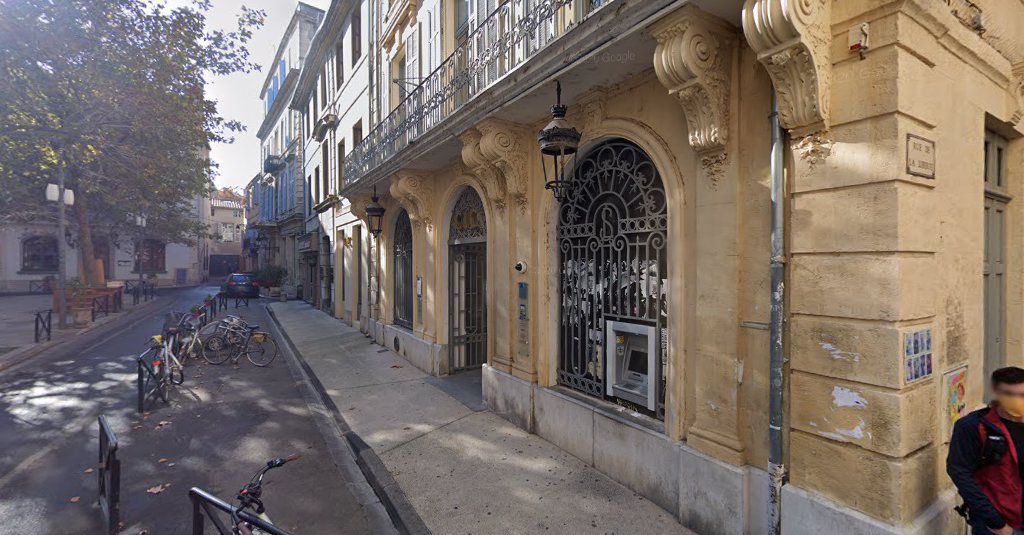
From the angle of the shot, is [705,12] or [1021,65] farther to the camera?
[1021,65]

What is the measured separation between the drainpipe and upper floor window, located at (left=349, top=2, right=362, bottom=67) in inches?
590

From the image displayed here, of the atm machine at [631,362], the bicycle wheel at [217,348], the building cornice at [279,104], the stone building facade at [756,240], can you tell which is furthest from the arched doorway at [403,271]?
the building cornice at [279,104]

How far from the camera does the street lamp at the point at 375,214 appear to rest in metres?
11.0

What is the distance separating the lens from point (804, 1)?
281 cm

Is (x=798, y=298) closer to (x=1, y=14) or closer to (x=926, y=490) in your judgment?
(x=926, y=490)

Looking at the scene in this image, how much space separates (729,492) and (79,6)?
62.9 feet

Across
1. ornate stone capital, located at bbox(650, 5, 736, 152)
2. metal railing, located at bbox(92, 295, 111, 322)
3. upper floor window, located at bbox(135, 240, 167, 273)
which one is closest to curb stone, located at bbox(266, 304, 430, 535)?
ornate stone capital, located at bbox(650, 5, 736, 152)

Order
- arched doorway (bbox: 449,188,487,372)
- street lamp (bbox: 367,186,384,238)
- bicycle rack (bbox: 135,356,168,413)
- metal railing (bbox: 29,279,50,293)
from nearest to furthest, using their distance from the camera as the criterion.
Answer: bicycle rack (bbox: 135,356,168,413) < arched doorway (bbox: 449,188,487,372) < street lamp (bbox: 367,186,384,238) < metal railing (bbox: 29,279,50,293)

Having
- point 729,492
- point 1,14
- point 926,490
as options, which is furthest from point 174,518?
point 1,14

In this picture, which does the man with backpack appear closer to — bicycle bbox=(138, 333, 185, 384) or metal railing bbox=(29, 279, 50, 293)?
bicycle bbox=(138, 333, 185, 384)

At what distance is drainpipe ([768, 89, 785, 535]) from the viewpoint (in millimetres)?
3172

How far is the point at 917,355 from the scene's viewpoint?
2.85 m

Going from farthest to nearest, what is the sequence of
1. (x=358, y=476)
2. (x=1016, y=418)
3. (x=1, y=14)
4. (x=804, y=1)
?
(x=1, y=14) → (x=358, y=476) → (x=804, y=1) → (x=1016, y=418)

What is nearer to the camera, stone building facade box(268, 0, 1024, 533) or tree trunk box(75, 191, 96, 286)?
stone building facade box(268, 0, 1024, 533)
